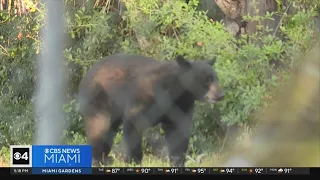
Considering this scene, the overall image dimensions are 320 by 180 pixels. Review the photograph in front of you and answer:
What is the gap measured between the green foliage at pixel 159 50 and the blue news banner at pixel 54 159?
9 centimetres

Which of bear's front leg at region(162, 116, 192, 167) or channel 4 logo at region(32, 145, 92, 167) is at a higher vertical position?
bear's front leg at region(162, 116, 192, 167)

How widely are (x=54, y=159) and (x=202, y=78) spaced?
1.57 feet

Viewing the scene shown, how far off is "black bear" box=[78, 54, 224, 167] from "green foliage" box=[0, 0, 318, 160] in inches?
1.3

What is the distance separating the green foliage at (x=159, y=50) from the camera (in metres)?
1.67

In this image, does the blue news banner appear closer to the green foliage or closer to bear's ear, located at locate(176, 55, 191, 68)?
the green foliage

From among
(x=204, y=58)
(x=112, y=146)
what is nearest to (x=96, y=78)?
(x=112, y=146)

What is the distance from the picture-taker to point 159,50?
5.73ft

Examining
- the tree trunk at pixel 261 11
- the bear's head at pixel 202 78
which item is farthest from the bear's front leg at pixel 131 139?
the tree trunk at pixel 261 11

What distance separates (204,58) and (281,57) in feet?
0.83

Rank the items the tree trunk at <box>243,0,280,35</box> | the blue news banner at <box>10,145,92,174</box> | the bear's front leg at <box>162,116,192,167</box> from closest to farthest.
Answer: the blue news banner at <box>10,145,92,174</box> < the bear's front leg at <box>162,116,192,167</box> < the tree trunk at <box>243,0,280,35</box>

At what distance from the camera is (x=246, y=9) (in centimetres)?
194

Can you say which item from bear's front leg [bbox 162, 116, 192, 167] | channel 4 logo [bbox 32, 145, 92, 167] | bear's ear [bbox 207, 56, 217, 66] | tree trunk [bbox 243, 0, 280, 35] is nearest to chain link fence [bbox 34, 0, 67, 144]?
channel 4 logo [bbox 32, 145, 92, 167]

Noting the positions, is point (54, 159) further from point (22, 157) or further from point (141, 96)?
point (141, 96)

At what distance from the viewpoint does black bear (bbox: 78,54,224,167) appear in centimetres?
167
